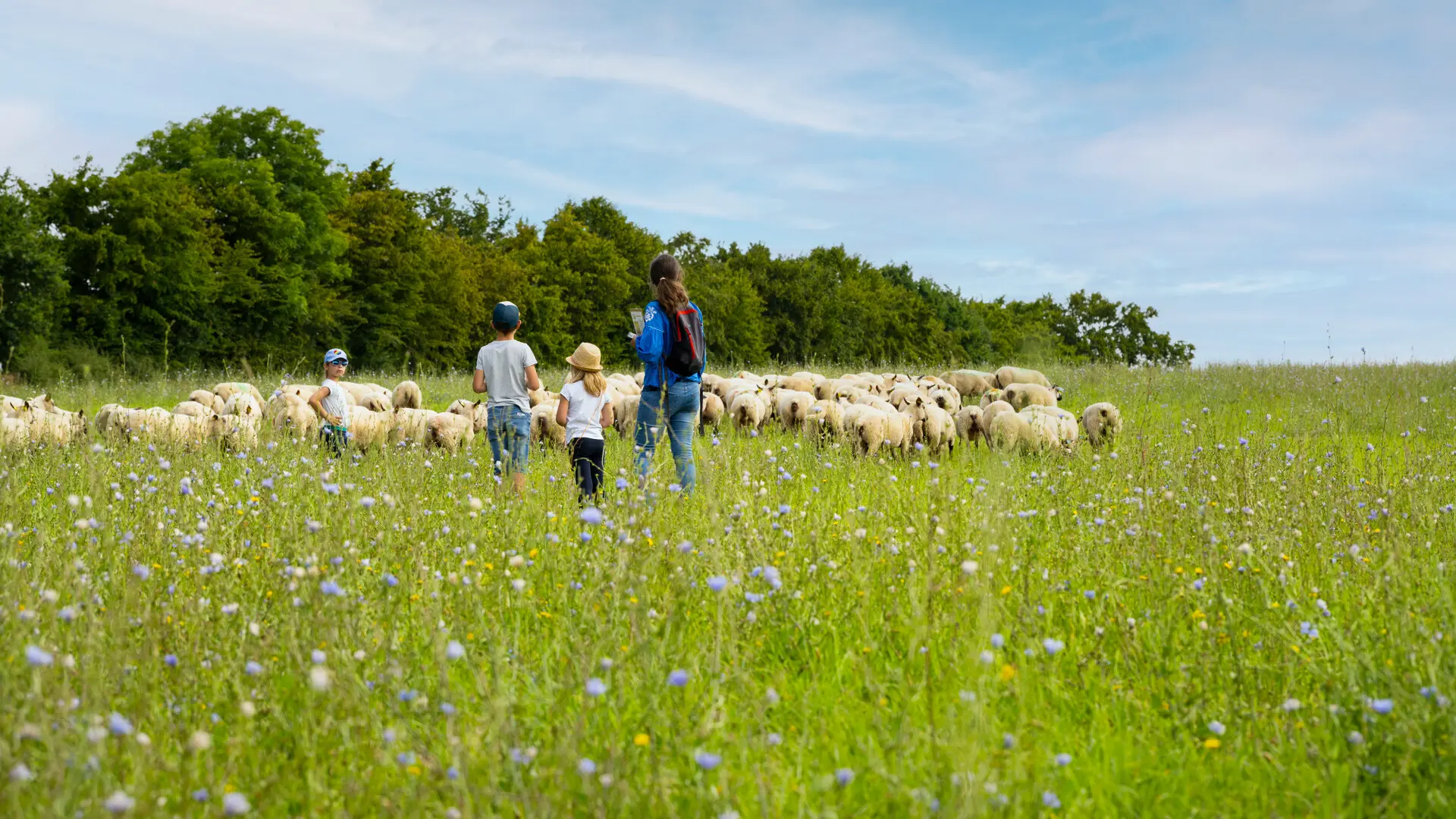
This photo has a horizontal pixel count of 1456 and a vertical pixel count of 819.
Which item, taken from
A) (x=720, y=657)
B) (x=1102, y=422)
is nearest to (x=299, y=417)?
(x=720, y=657)

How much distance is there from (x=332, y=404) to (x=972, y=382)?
44.7 feet

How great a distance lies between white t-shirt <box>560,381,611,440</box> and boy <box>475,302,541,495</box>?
1.56ft

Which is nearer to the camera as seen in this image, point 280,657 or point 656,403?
point 280,657

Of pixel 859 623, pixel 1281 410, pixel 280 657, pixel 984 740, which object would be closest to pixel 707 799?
pixel 984 740

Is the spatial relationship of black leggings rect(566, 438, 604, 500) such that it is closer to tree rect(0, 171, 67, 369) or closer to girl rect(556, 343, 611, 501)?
girl rect(556, 343, 611, 501)

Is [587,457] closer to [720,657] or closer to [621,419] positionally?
[720,657]

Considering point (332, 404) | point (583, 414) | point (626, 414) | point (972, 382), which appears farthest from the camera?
point (972, 382)

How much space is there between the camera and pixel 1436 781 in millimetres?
3176

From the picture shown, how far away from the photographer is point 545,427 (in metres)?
12.7

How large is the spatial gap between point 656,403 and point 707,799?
5827 millimetres

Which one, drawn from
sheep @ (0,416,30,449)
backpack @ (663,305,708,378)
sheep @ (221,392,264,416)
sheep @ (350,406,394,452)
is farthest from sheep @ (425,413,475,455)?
backpack @ (663,305,708,378)

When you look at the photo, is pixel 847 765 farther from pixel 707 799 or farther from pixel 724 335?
pixel 724 335

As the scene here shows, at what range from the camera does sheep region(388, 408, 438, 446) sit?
12992 millimetres

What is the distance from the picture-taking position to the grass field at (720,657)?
2.90m
